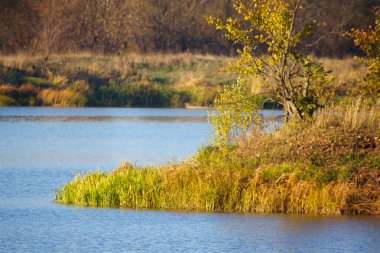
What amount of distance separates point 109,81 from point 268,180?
1565 inches

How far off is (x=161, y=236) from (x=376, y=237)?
4.24 m

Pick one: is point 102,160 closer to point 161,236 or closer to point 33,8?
point 161,236

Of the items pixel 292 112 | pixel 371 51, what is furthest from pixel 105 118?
pixel 371 51

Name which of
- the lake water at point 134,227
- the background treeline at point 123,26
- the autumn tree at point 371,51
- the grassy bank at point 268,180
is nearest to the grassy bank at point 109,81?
the background treeline at point 123,26

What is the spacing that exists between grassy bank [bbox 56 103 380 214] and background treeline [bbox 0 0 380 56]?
4830 cm

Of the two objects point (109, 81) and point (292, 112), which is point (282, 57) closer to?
point (292, 112)

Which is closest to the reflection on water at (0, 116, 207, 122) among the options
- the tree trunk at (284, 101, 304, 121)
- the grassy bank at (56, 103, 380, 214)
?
the tree trunk at (284, 101, 304, 121)

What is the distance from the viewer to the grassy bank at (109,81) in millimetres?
59500

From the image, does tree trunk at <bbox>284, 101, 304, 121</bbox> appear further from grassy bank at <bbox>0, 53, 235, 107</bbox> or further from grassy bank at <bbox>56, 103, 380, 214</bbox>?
grassy bank at <bbox>0, 53, 235, 107</bbox>

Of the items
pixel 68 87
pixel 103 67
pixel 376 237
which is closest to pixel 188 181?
pixel 376 237

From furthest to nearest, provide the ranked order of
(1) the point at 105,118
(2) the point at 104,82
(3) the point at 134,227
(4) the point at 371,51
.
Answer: (2) the point at 104,82
(1) the point at 105,118
(4) the point at 371,51
(3) the point at 134,227

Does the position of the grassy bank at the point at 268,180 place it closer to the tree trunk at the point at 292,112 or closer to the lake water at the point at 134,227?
the lake water at the point at 134,227

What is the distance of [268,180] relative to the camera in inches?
916

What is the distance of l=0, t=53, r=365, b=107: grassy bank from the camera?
59.5 metres
